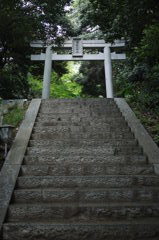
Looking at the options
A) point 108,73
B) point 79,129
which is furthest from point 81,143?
point 108,73

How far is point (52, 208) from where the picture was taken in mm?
3949

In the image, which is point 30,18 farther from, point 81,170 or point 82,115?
point 81,170

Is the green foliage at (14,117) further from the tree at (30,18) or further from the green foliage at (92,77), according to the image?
the green foliage at (92,77)

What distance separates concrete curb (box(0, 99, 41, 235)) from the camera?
4.11 meters

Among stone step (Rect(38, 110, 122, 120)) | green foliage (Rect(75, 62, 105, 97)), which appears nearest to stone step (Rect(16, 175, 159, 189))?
stone step (Rect(38, 110, 122, 120))

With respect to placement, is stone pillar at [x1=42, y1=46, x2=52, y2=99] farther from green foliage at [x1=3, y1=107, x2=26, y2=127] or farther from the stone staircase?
the stone staircase

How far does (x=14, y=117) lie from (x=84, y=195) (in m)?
4.72

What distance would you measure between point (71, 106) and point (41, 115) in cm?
153

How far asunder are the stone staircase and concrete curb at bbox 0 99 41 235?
0.34ft

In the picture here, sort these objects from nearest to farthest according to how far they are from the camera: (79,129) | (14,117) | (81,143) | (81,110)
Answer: (81,143) < (79,129) < (14,117) < (81,110)

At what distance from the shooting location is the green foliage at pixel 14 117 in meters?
8.03

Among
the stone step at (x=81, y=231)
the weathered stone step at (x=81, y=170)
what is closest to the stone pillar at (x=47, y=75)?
the weathered stone step at (x=81, y=170)

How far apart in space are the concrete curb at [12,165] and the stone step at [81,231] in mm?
253

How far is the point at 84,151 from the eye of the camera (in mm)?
5855
